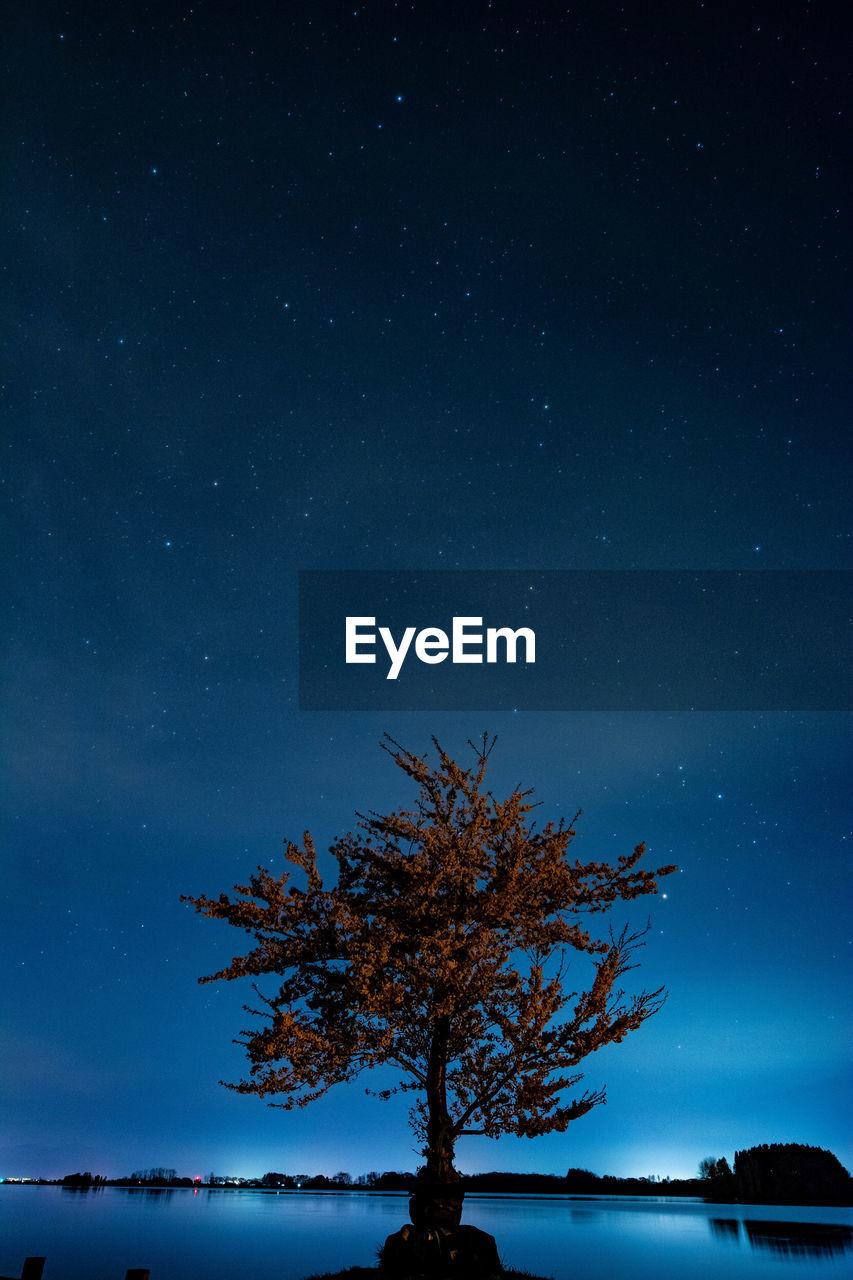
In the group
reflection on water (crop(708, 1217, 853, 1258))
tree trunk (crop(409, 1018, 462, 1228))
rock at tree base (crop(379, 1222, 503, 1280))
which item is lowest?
reflection on water (crop(708, 1217, 853, 1258))

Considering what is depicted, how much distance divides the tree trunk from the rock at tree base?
363mm

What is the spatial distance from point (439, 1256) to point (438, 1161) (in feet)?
6.72

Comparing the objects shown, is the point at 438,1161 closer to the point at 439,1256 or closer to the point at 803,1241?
the point at 439,1256

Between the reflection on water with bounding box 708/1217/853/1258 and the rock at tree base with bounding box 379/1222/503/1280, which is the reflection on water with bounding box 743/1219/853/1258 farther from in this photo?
the rock at tree base with bounding box 379/1222/503/1280

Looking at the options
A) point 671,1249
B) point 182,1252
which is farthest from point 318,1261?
point 671,1249

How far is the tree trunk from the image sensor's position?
22.4 meters

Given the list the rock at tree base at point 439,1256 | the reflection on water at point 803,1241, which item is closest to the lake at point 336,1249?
the reflection on water at point 803,1241

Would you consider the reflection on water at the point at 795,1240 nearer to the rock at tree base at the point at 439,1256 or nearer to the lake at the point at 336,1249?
the lake at the point at 336,1249

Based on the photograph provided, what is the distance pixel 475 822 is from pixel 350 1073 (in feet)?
24.5

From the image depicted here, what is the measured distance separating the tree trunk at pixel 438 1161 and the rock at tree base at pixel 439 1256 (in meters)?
0.36

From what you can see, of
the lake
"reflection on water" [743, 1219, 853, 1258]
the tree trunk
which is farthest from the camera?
"reflection on water" [743, 1219, 853, 1258]

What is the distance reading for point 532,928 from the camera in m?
24.5

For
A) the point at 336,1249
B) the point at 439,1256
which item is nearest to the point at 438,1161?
the point at 439,1256

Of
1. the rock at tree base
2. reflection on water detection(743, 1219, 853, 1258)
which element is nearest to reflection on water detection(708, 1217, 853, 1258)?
reflection on water detection(743, 1219, 853, 1258)
